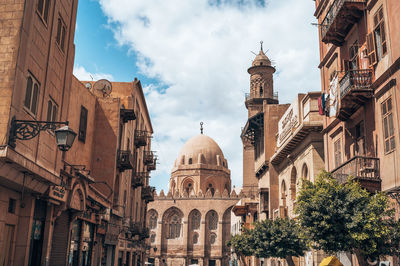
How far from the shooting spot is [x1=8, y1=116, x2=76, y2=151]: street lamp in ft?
29.4

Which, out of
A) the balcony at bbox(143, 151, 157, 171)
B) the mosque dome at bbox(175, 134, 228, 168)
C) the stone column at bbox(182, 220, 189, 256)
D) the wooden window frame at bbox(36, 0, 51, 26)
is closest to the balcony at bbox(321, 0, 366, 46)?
the wooden window frame at bbox(36, 0, 51, 26)

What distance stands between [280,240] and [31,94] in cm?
1438

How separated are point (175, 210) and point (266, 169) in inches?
1478

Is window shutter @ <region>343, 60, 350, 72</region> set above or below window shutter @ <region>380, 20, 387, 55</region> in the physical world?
above

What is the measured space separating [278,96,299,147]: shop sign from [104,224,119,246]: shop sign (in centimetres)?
1173

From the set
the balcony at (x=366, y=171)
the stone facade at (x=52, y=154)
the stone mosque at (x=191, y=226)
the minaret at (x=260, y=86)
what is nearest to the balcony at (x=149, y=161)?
the stone facade at (x=52, y=154)

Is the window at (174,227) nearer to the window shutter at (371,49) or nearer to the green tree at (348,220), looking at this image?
the green tree at (348,220)

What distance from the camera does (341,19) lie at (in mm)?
15805

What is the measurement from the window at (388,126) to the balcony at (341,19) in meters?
4.04

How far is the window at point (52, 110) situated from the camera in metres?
12.6

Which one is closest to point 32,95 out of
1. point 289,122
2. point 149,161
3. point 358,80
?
point 358,80

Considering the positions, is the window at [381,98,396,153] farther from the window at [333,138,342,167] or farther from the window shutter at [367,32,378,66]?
the window at [333,138,342,167]

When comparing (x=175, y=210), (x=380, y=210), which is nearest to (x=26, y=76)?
(x=380, y=210)

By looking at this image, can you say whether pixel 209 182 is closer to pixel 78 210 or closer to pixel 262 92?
pixel 262 92
